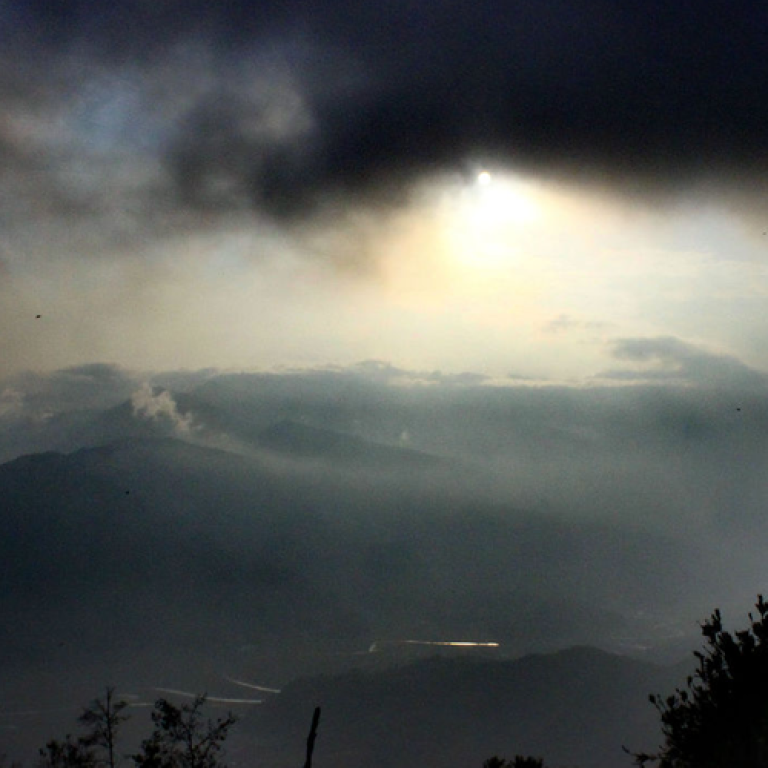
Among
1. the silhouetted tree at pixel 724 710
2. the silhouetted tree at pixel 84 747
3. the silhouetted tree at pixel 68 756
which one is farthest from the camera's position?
the silhouetted tree at pixel 84 747

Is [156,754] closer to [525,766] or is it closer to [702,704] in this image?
[525,766]

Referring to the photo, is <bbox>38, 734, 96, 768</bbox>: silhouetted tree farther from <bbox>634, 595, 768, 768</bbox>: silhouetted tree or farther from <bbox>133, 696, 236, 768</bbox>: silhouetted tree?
<bbox>634, 595, 768, 768</bbox>: silhouetted tree

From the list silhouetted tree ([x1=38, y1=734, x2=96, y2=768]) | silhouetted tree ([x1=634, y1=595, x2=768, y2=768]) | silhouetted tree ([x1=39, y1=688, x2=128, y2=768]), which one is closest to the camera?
silhouetted tree ([x1=634, y1=595, x2=768, y2=768])

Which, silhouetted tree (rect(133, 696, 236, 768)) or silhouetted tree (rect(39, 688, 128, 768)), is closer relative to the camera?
silhouetted tree (rect(133, 696, 236, 768))

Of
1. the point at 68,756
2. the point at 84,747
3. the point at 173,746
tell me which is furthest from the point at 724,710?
the point at 84,747

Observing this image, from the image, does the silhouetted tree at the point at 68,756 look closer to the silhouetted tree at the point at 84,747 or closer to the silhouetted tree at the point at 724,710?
the silhouetted tree at the point at 84,747

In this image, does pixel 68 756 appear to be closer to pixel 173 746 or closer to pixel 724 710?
pixel 173 746

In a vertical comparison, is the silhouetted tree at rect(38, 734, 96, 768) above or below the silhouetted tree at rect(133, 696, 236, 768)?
below

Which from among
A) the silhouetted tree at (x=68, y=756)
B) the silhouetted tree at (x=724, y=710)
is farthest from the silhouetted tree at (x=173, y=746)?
the silhouetted tree at (x=724, y=710)

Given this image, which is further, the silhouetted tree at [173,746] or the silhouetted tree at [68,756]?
the silhouetted tree at [68,756]

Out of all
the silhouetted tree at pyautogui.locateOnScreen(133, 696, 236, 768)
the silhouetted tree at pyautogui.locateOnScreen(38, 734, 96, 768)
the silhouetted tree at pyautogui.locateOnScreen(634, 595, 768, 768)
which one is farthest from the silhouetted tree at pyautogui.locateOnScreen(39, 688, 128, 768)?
the silhouetted tree at pyautogui.locateOnScreen(634, 595, 768, 768)

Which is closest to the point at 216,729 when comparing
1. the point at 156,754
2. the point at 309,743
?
the point at 156,754
